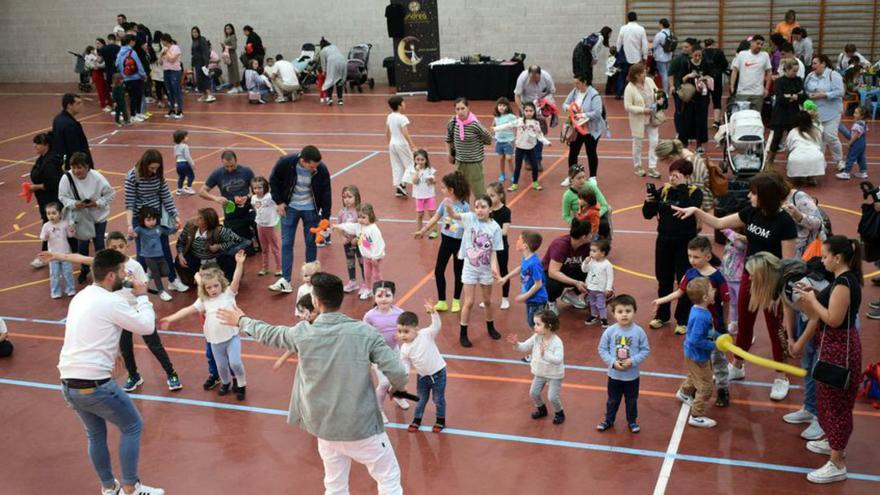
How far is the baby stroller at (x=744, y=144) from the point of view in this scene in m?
15.1

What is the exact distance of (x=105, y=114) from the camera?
2675 centimetres

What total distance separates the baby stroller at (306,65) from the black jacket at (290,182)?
17299mm

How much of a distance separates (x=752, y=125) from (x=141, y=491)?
38.6 feet

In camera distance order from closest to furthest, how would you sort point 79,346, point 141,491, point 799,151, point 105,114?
point 79,346
point 141,491
point 799,151
point 105,114

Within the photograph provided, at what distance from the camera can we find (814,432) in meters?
7.94

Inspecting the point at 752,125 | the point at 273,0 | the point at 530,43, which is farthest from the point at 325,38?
the point at 752,125

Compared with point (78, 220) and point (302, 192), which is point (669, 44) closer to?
point (302, 192)

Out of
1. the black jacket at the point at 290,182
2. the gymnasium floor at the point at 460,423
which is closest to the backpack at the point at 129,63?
the gymnasium floor at the point at 460,423

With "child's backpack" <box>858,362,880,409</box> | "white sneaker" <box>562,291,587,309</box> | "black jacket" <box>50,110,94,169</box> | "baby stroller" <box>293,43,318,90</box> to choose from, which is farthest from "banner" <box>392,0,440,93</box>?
"child's backpack" <box>858,362,880,409</box>

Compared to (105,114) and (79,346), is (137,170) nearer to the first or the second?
(79,346)

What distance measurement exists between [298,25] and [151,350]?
21.5 meters

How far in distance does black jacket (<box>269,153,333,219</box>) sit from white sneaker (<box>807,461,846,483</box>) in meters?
6.62

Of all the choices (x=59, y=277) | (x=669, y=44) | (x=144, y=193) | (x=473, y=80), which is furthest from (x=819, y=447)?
(x=473, y=80)

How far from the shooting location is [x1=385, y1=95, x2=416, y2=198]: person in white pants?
14758 mm
